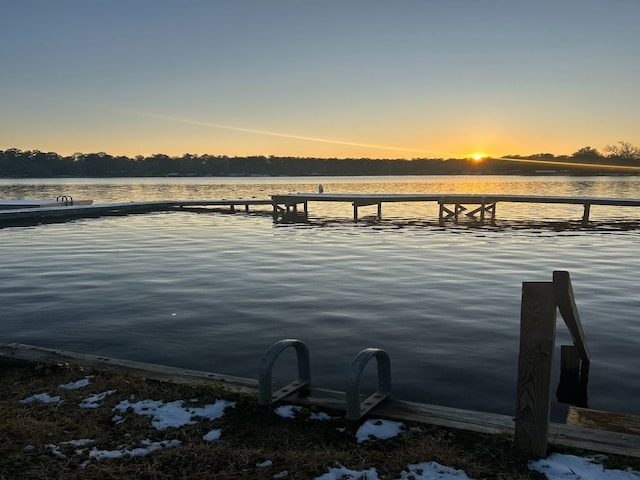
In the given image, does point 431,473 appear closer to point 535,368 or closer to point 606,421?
point 535,368

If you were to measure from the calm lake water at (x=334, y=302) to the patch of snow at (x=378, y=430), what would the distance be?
79.1 inches

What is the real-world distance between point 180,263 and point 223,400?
13.7 m

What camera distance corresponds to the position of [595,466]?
167 inches

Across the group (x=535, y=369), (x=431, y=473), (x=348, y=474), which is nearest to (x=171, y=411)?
(x=348, y=474)

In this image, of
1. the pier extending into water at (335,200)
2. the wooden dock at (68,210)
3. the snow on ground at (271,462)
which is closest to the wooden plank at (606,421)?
the snow on ground at (271,462)

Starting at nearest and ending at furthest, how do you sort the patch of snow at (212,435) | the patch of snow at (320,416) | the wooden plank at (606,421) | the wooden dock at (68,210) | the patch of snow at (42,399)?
the patch of snow at (212,435)
the wooden plank at (606,421)
the patch of snow at (320,416)
the patch of snow at (42,399)
the wooden dock at (68,210)

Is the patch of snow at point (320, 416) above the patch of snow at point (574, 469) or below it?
below

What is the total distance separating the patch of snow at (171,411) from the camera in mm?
Answer: 5238

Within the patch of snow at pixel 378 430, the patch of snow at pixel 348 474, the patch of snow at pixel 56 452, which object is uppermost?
the patch of snow at pixel 56 452

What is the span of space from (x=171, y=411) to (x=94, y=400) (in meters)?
1.04

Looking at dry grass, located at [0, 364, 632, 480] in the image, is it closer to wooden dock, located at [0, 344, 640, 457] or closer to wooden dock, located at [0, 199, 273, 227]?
wooden dock, located at [0, 344, 640, 457]

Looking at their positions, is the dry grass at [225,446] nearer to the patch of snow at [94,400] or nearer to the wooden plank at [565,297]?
the patch of snow at [94,400]

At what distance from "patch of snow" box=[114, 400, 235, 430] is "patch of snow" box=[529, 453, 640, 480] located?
3.23m

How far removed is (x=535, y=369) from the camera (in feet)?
14.8
